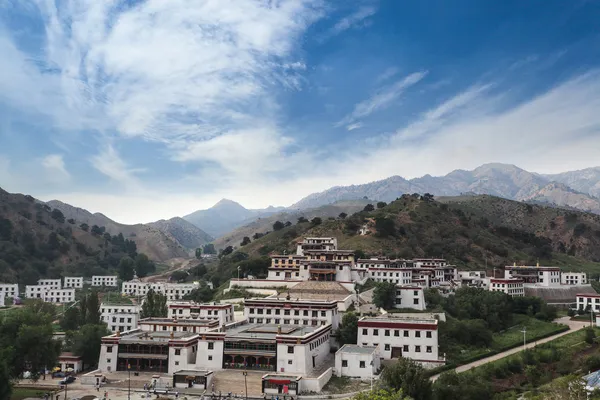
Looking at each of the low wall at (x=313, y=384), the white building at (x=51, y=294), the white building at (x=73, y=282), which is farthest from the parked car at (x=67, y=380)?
the white building at (x=73, y=282)

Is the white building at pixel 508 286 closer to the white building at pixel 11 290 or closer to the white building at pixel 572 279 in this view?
the white building at pixel 572 279

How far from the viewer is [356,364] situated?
137ft

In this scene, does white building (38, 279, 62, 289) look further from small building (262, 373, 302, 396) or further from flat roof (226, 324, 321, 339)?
small building (262, 373, 302, 396)

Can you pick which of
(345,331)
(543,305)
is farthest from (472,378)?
(543,305)

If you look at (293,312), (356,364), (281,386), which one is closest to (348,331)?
(293,312)

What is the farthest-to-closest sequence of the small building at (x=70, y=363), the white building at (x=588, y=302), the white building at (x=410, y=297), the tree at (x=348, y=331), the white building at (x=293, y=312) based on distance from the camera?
the white building at (x=588, y=302) < the white building at (x=410, y=297) < the white building at (x=293, y=312) < the tree at (x=348, y=331) < the small building at (x=70, y=363)

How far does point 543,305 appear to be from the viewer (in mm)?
65000

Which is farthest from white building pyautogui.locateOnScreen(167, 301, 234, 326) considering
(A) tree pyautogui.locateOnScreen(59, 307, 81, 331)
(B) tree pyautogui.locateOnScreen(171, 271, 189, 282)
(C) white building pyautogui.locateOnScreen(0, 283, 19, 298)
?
(B) tree pyautogui.locateOnScreen(171, 271, 189, 282)

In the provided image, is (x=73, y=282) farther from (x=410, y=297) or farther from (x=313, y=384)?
(x=313, y=384)

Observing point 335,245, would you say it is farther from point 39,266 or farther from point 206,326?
point 39,266

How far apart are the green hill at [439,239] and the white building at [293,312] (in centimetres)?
3019

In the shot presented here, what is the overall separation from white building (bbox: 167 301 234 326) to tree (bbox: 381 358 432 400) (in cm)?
2302

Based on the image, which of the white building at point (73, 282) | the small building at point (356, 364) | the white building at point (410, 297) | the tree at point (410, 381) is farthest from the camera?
the white building at point (73, 282)

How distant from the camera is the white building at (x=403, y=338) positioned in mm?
44281
